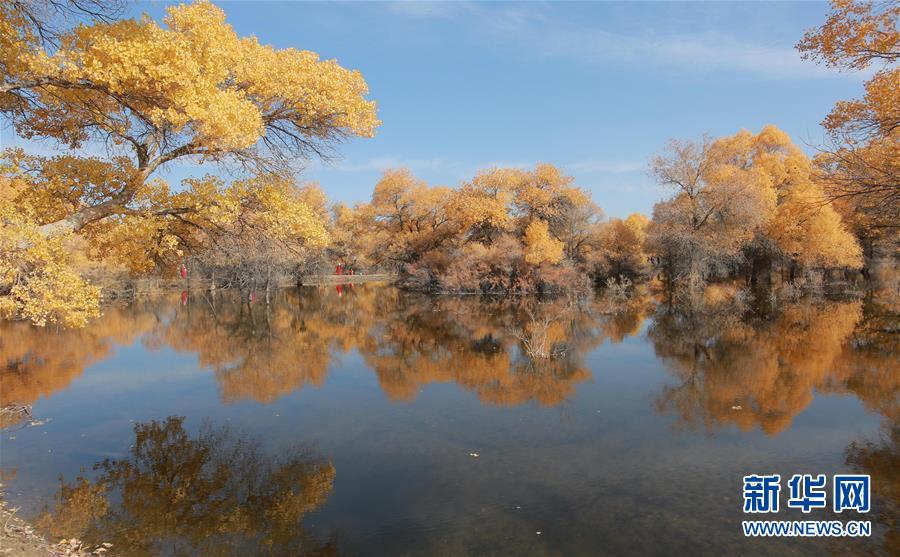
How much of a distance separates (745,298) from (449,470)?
25.2 m

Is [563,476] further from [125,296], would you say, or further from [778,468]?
[125,296]

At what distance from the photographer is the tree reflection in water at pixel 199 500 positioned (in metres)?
5.73

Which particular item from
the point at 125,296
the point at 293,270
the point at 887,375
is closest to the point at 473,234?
the point at 293,270

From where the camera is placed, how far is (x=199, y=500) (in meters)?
6.73

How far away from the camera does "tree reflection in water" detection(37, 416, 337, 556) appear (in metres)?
5.73

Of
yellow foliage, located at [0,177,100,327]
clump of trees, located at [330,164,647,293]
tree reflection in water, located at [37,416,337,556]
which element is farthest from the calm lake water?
clump of trees, located at [330,164,647,293]

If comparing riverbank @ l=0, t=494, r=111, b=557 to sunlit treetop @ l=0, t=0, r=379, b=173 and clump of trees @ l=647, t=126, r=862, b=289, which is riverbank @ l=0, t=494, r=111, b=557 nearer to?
sunlit treetop @ l=0, t=0, r=379, b=173

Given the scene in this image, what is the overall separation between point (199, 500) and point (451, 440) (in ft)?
12.2

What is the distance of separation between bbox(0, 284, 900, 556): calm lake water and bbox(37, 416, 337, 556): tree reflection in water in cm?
4
